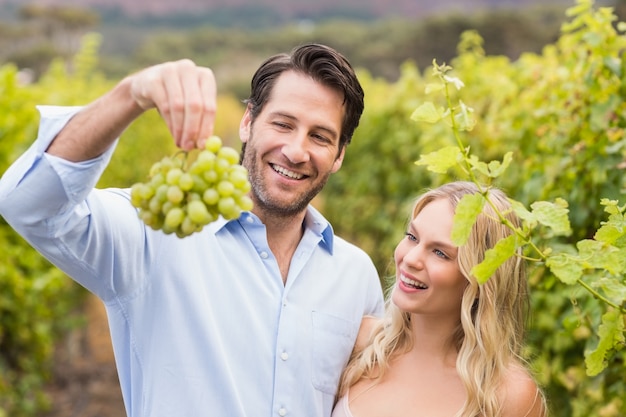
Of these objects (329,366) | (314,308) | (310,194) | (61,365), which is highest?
(310,194)

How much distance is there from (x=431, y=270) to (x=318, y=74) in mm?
626

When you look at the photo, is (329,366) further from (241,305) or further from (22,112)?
(22,112)

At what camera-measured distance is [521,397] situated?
197 centimetres

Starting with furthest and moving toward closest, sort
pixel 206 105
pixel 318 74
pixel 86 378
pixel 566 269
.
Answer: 1. pixel 86 378
2. pixel 318 74
3. pixel 566 269
4. pixel 206 105

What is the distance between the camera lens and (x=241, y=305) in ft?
6.23

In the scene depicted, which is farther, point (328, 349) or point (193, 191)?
point (328, 349)

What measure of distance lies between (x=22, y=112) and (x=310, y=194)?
316 centimetres

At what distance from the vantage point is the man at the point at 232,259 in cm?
141

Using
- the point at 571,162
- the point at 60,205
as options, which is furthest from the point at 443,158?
the point at 571,162

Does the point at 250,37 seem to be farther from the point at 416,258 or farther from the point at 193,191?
the point at 193,191

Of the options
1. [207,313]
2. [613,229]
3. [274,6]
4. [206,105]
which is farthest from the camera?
[274,6]

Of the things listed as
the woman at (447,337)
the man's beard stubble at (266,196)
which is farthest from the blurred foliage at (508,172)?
the man's beard stubble at (266,196)

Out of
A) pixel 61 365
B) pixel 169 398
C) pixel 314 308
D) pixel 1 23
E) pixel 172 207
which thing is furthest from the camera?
pixel 1 23

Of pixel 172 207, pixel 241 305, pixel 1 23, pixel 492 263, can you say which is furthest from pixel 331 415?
pixel 1 23
